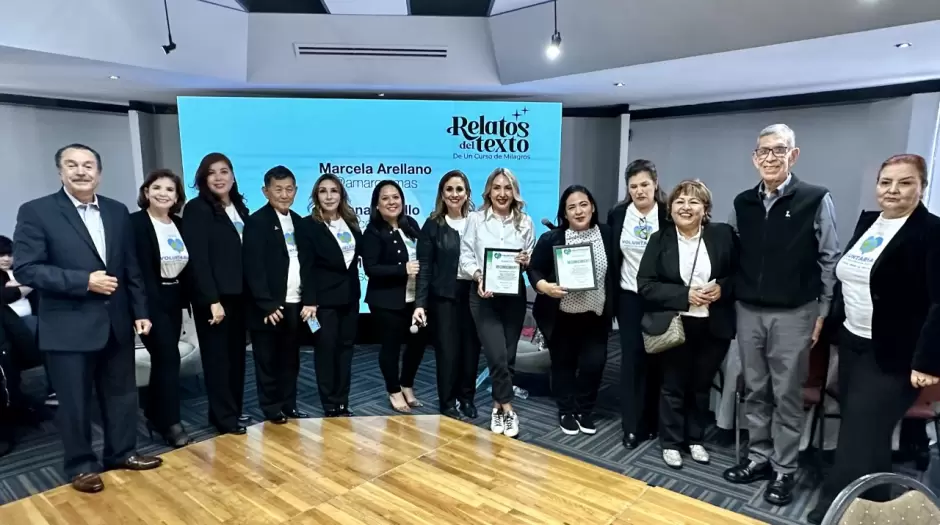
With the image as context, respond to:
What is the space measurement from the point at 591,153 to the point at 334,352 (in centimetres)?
378

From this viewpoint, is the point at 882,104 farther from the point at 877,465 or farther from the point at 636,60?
the point at 877,465

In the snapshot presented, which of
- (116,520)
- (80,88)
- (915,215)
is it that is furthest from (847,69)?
(80,88)

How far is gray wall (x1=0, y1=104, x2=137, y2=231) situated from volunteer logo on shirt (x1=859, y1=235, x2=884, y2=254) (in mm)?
6423

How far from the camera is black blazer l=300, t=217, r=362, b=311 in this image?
318cm

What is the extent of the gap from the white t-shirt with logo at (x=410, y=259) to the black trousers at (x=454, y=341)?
0.15 metres

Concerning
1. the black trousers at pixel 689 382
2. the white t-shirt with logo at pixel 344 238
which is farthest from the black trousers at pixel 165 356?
the black trousers at pixel 689 382

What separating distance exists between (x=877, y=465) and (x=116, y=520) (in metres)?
3.18

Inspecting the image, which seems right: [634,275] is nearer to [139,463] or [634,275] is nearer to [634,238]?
[634,238]

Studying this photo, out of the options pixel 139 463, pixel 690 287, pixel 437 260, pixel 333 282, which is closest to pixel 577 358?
pixel 690 287

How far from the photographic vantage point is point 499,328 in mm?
3191

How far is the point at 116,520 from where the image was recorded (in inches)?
89.7

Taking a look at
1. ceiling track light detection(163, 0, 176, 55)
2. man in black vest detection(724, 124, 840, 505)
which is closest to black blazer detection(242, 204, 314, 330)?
A: ceiling track light detection(163, 0, 176, 55)

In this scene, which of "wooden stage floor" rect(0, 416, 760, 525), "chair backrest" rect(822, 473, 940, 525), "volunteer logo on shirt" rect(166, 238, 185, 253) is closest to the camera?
"chair backrest" rect(822, 473, 940, 525)

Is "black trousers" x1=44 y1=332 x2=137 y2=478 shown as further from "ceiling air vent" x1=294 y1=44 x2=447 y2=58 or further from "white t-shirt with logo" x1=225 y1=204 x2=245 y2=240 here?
"ceiling air vent" x1=294 y1=44 x2=447 y2=58
